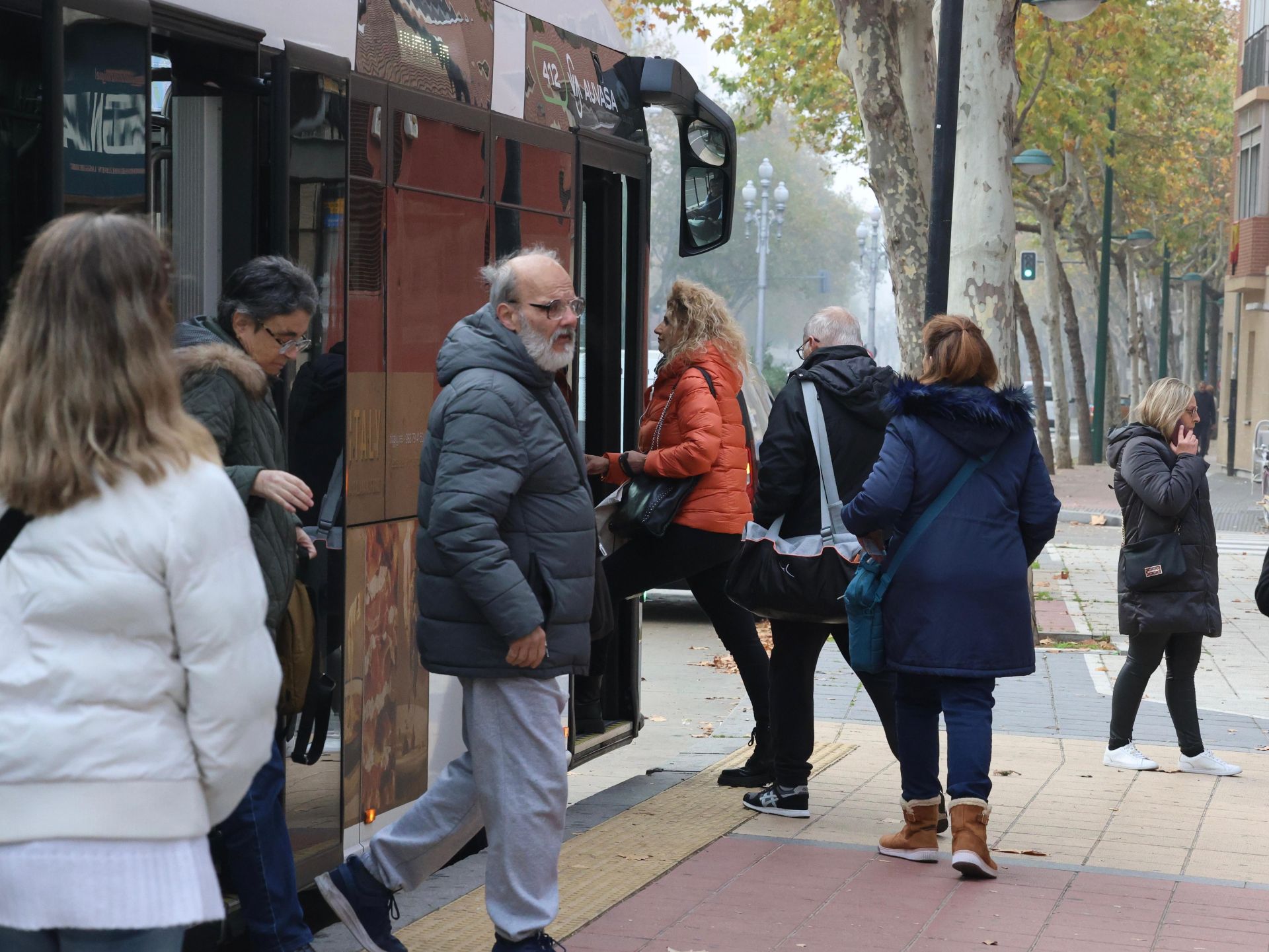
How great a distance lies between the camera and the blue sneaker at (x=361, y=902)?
4.36m

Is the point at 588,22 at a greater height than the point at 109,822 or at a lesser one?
greater

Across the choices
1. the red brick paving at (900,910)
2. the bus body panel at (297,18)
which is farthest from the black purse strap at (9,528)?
the red brick paving at (900,910)

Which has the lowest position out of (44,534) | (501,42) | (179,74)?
(44,534)

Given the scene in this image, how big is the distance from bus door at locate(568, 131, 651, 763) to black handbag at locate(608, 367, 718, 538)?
0.30m

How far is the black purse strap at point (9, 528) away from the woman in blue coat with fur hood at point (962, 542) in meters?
3.50

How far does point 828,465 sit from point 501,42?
1830 millimetres

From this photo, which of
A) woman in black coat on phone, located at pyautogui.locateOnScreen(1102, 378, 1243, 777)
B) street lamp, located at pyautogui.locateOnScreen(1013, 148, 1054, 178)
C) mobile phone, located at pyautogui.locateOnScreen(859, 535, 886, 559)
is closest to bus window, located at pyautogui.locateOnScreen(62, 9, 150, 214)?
mobile phone, located at pyautogui.locateOnScreen(859, 535, 886, 559)

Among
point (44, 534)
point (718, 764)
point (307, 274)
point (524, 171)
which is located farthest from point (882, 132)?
point (44, 534)

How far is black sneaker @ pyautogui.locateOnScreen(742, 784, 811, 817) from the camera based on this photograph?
6.35 meters

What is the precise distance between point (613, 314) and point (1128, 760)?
3.08 metres

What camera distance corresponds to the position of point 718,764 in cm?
743

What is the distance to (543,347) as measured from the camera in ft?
14.0

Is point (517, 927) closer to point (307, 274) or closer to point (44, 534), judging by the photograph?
point (307, 274)

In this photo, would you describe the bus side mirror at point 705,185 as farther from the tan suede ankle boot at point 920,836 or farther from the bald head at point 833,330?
the tan suede ankle boot at point 920,836
